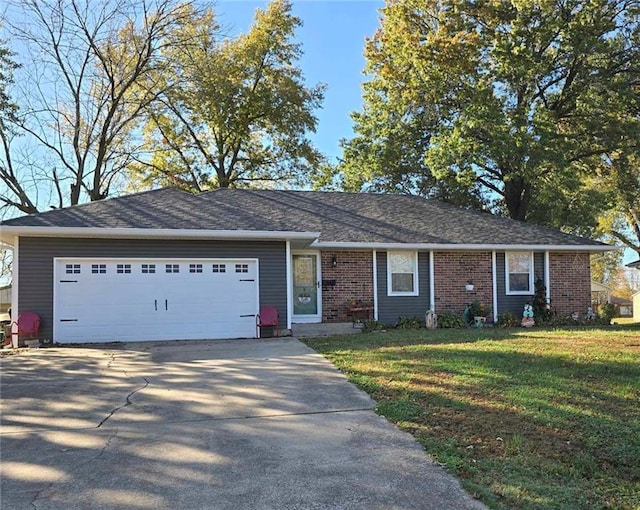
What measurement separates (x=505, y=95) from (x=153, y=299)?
16233 millimetres

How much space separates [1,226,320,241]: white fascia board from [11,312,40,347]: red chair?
1729mm

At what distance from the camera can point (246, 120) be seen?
27.5 m

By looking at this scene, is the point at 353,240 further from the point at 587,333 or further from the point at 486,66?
the point at 486,66

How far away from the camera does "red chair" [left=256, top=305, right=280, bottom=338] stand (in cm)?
1162

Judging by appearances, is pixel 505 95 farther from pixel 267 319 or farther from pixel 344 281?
pixel 267 319

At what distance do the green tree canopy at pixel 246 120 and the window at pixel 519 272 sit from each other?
16081 mm

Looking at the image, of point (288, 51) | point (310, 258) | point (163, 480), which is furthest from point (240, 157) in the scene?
point (163, 480)

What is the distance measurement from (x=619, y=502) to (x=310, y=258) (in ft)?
35.8

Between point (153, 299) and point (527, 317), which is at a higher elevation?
point (153, 299)

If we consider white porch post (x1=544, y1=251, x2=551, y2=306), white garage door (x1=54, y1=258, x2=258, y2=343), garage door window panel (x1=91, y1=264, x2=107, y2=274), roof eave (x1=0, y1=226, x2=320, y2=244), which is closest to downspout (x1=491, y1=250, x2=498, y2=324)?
white porch post (x1=544, y1=251, x2=551, y2=306)

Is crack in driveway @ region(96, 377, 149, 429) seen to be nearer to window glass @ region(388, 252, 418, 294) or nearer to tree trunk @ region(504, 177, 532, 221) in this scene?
window glass @ region(388, 252, 418, 294)

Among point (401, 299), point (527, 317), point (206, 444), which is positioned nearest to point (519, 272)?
point (527, 317)

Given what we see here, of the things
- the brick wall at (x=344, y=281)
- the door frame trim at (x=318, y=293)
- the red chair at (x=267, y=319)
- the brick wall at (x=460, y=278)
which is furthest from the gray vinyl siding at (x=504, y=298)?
the red chair at (x=267, y=319)

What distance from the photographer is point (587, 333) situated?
37.5ft
